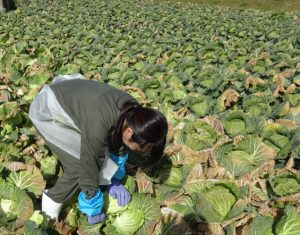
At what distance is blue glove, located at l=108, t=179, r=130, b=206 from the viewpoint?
335cm

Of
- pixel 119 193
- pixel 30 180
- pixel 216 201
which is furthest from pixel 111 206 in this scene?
pixel 216 201

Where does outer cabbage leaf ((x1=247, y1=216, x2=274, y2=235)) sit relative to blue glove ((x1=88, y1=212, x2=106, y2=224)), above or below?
above

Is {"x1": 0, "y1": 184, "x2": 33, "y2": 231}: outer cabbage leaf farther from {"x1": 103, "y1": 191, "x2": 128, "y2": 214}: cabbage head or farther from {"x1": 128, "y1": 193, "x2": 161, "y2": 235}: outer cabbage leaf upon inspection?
{"x1": 128, "y1": 193, "x2": 161, "y2": 235}: outer cabbage leaf

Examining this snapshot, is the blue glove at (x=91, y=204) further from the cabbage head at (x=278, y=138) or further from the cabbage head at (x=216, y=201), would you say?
the cabbage head at (x=278, y=138)

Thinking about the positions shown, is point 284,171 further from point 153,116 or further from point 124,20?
point 124,20

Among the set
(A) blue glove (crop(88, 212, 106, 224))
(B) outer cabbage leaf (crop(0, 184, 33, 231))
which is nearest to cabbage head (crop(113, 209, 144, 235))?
(A) blue glove (crop(88, 212, 106, 224))

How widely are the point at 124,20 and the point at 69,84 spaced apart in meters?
9.82

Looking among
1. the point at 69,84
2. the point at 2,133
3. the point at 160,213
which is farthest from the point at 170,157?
the point at 2,133

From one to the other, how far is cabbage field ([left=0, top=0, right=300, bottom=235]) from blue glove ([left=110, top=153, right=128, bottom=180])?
91mm

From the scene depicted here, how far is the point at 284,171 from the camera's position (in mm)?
3416

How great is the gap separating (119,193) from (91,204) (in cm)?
33

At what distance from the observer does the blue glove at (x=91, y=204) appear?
10.1 feet

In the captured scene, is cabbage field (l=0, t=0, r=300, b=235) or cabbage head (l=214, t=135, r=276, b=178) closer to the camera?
cabbage field (l=0, t=0, r=300, b=235)

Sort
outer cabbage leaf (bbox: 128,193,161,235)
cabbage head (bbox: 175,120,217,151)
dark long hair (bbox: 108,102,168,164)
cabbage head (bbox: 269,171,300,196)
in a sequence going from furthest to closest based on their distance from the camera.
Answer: cabbage head (bbox: 175,120,217,151)
cabbage head (bbox: 269,171,300,196)
outer cabbage leaf (bbox: 128,193,161,235)
dark long hair (bbox: 108,102,168,164)
